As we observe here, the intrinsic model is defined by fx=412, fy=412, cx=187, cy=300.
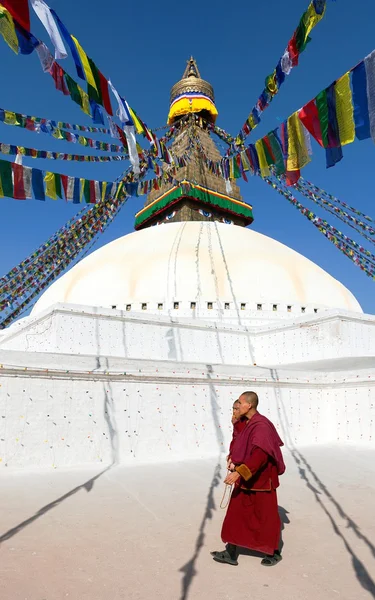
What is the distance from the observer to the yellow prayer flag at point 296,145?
5145 millimetres

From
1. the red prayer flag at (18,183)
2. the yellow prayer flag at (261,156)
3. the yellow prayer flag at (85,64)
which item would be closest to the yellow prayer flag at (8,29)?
the yellow prayer flag at (85,64)

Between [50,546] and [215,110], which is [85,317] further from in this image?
[215,110]

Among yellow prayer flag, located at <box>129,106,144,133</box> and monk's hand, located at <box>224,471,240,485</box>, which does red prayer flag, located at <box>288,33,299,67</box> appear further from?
monk's hand, located at <box>224,471,240,485</box>

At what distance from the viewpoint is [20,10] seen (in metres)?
3.72

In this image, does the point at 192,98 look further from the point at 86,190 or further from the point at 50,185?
the point at 50,185

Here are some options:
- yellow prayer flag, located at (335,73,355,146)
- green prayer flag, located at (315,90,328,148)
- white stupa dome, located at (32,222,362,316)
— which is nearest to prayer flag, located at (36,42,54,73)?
green prayer flag, located at (315,90,328,148)

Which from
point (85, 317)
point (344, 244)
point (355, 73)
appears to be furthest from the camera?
point (344, 244)

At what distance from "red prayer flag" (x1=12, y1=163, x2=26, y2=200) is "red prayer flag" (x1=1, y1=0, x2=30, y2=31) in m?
2.07

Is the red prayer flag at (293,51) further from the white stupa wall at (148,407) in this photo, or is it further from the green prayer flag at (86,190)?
the white stupa wall at (148,407)

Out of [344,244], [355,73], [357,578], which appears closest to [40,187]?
[355,73]

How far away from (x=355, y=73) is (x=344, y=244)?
6762 mm

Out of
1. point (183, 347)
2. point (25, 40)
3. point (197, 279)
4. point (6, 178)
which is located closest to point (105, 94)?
point (25, 40)

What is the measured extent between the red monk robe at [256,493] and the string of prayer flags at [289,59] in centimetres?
424

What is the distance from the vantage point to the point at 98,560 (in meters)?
2.31
